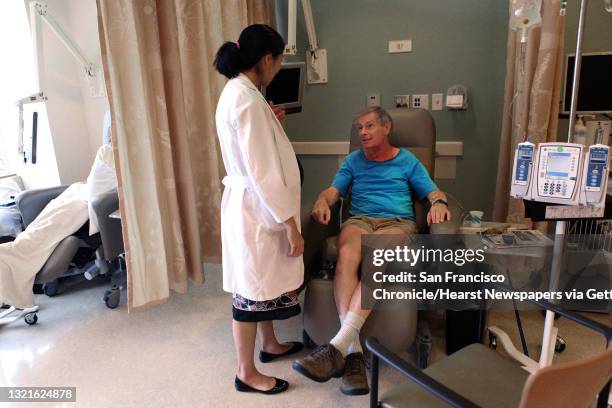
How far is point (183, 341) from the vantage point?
2.08 m

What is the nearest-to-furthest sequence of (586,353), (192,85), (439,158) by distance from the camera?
(586,353)
(192,85)
(439,158)

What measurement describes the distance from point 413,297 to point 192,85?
162 centimetres

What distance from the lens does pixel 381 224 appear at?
198 centimetres

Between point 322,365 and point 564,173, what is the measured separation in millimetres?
1049

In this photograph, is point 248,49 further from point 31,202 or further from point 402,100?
point 31,202

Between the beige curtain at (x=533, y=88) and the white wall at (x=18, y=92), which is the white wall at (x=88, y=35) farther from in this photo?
the beige curtain at (x=533, y=88)

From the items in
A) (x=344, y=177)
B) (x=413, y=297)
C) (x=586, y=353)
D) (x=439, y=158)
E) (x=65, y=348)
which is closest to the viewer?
(x=413, y=297)

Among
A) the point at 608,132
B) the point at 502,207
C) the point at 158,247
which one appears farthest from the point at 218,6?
the point at 608,132

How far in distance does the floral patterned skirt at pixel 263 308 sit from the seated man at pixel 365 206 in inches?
7.6

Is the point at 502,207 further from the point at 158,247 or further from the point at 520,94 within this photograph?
the point at 158,247

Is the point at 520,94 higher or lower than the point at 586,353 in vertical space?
higher

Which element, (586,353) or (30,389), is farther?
(586,353)

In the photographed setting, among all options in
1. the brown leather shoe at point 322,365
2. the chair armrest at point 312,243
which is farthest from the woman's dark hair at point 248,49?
the brown leather shoe at point 322,365

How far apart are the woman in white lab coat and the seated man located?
8.7 inches
